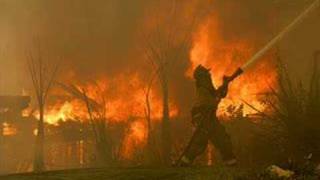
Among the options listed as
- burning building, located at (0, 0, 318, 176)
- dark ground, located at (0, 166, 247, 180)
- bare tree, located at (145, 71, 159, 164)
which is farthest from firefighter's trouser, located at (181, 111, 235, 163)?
burning building, located at (0, 0, 318, 176)

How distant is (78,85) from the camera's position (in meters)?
25.5

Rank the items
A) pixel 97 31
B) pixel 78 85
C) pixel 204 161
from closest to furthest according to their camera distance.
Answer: pixel 204 161
pixel 78 85
pixel 97 31

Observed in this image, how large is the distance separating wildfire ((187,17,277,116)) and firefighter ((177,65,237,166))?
26.4 feet

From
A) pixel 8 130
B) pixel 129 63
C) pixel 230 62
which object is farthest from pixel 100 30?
pixel 230 62

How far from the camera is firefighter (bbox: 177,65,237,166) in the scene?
1093cm

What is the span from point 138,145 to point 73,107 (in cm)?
469

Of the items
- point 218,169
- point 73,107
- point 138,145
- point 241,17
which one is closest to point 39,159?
point 138,145

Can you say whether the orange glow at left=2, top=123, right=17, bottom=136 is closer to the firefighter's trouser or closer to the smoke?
the smoke

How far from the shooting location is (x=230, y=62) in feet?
70.9

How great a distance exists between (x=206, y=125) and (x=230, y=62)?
10.8 m

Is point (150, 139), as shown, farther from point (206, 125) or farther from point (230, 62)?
point (206, 125)

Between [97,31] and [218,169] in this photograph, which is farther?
[97,31]

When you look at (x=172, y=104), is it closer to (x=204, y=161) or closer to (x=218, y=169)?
(x=204, y=161)

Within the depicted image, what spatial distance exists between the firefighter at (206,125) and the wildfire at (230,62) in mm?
8061
